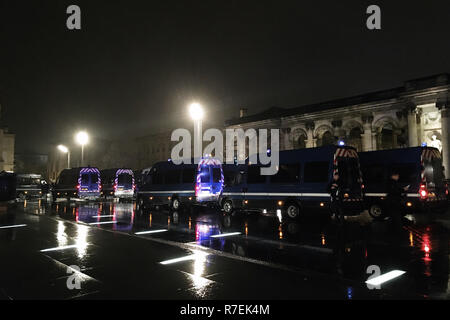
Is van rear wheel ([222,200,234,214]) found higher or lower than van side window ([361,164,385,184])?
lower

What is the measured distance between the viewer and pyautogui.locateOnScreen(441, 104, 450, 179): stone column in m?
30.1

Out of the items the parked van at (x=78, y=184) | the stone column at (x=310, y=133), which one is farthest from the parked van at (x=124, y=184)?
the stone column at (x=310, y=133)

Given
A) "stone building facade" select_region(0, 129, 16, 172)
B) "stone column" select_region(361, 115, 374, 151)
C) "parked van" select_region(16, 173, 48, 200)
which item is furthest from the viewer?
"stone building facade" select_region(0, 129, 16, 172)

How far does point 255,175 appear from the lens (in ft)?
52.5

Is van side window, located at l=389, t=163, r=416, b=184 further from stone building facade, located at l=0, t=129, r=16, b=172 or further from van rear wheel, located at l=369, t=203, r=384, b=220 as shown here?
stone building facade, located at l=0, t=129, r=16, b=172

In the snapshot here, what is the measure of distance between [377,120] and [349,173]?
2546cm

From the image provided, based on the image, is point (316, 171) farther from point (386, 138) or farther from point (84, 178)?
point (386, 138)


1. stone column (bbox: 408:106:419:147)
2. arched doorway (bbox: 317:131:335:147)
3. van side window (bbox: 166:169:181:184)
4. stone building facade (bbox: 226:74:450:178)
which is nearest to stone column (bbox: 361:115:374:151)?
stone building facade (bbox: 226:74:450:178)

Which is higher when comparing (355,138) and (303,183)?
(355,138)

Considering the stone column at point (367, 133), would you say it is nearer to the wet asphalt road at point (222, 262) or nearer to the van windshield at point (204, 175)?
the van windshield at point (204, 175)

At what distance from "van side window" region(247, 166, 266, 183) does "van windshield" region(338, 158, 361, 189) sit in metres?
3.54

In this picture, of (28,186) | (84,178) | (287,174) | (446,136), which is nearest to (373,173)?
(287,174)

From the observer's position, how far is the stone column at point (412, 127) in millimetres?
32250

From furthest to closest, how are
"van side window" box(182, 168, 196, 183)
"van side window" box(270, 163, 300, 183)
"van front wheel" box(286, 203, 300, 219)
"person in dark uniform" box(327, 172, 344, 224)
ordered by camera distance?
"van side window" box(182, 168, 196, 183) → "van side window" box(270, 163, 300, 183) → "van front wheel" box(286, 203, 300, 219) → "person in dark uniform" box(327, 172, 344, 224)
